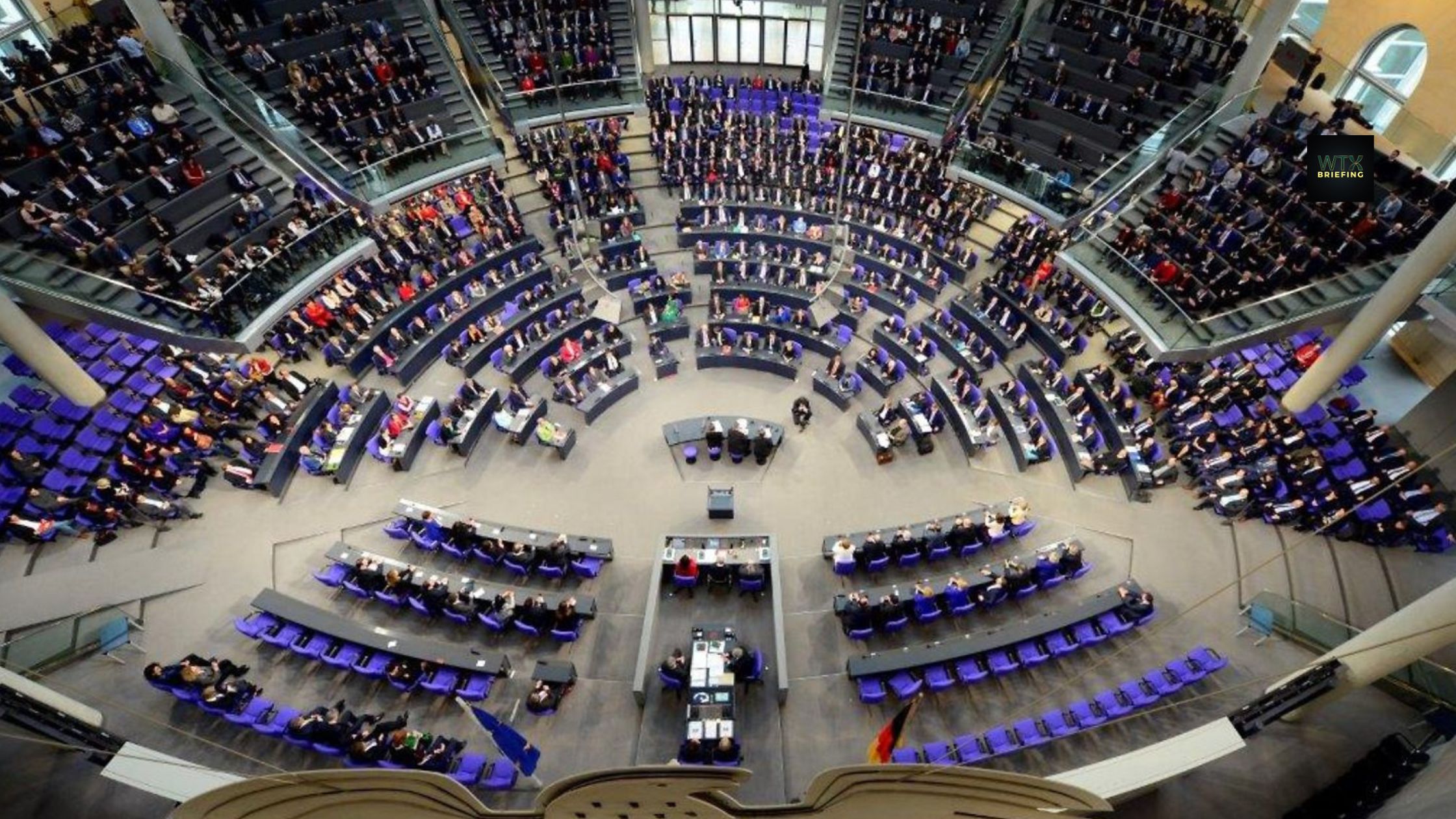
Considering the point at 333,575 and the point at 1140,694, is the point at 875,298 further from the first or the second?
the point at 333,575

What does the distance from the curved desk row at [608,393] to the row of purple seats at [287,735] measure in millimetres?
8514

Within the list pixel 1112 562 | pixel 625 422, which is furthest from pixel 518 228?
pixel 1112 562

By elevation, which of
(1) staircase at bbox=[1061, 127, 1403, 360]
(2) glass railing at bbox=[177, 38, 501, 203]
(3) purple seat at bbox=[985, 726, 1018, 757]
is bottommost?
(3) purple seat at bbox=[985, 726, 1018, 757]

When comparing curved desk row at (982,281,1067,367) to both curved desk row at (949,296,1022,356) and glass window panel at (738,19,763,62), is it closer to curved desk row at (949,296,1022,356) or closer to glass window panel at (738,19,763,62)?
curved desk row at (949,296,1022,356)

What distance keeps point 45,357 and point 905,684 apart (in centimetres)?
1878

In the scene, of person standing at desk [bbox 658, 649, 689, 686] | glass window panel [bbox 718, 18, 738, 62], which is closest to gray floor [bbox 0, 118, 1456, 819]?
person standing at desk [bbox 658, 649, 689, 686]

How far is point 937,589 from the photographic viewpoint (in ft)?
50.7

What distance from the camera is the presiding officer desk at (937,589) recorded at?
15.1m

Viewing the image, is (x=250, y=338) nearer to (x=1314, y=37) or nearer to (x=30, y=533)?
(x=30, y=533)

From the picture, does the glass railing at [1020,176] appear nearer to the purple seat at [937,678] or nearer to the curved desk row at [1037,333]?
the curved desk row at [1037,333]

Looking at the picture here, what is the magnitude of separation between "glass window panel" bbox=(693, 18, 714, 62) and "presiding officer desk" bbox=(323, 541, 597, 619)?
897 inches

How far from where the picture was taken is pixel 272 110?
1914 cm

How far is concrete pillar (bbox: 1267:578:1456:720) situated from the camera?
396 inches

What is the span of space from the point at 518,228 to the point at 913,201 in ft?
39.9
